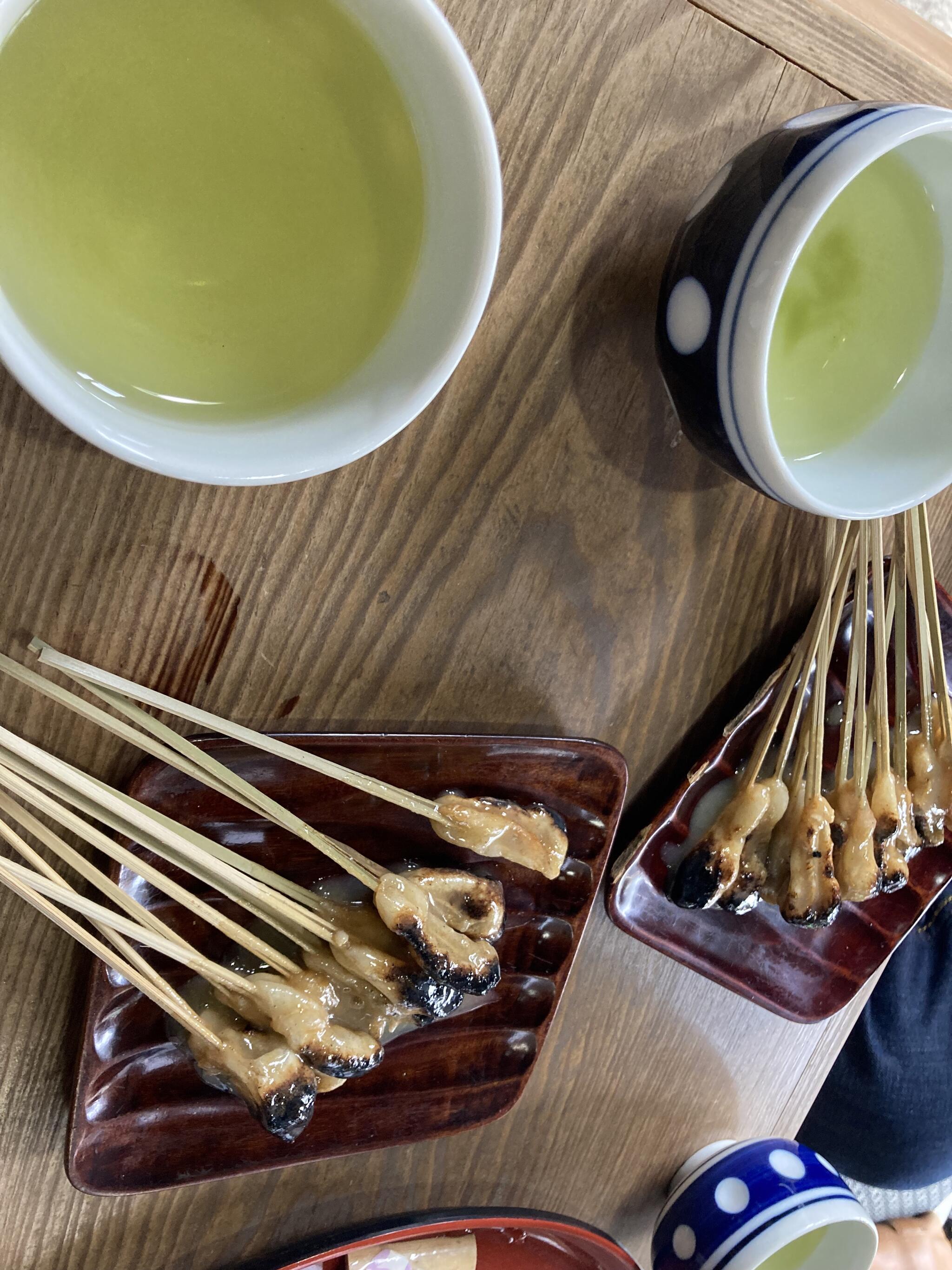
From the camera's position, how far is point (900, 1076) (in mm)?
1380

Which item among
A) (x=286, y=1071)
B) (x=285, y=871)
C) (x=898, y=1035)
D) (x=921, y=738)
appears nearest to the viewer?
(x=286, y=1071)

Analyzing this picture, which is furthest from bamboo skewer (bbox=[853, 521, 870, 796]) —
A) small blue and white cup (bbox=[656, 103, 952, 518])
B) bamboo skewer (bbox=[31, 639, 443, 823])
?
bamboo skewer (bbox=[31, 639, 443, 823])

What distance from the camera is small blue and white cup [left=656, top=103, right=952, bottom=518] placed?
61 centimetres

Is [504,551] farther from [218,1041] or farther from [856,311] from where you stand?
[218,1041]

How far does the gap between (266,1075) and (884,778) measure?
60 centimetres

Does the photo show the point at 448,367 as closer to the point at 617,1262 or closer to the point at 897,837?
the point at 897,837

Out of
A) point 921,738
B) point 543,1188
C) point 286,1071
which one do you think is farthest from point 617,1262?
point 921,738

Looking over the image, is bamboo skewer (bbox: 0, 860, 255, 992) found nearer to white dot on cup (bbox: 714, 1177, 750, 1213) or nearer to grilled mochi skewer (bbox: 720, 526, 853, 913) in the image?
grilled mochi skewer (bbox: 720, 526, 853, 913)

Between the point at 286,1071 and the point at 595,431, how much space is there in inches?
23.1

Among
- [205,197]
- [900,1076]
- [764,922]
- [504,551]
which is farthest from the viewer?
[900,1076]

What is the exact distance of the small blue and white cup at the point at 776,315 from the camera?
612mm

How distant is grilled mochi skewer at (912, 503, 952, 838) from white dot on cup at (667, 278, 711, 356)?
31cm

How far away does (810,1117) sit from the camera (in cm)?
143

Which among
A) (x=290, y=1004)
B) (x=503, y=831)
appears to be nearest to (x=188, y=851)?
(x=290, y=1004)
